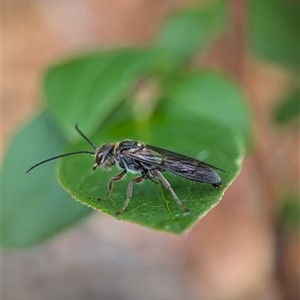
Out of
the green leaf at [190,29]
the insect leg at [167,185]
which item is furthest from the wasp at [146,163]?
the green leaf at [190,29]

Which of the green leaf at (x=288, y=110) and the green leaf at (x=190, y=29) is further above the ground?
the green leaf at (x=190, y=29)

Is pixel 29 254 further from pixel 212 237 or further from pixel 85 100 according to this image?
pixel 85 100

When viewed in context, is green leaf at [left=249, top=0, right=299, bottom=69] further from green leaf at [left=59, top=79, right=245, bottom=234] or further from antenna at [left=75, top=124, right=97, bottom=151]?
antenna at [left=75, top=124, right=97, bottom=151]

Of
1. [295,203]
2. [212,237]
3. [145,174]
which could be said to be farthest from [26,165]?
[212,237]

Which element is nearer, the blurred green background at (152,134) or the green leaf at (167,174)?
the green leaf at (167,174)

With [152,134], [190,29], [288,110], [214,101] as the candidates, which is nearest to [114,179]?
[152,134]

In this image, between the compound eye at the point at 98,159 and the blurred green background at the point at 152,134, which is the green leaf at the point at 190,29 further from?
the compound eye at the point at 98,159

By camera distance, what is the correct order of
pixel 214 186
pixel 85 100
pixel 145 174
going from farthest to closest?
pixel 85 100 → pixel 145 174 → pixel 214 186

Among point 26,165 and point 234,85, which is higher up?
point 26,165
